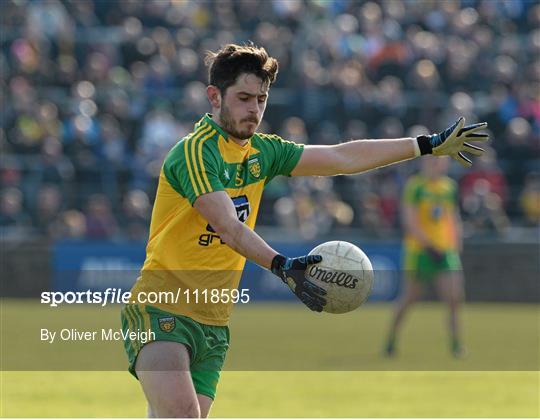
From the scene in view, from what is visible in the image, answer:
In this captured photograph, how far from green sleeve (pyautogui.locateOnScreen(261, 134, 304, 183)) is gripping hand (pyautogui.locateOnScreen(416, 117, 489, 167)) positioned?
71 cm

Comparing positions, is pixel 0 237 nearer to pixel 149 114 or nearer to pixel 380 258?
pixel 149 114

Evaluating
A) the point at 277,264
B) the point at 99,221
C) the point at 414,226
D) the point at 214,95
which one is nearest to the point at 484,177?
the point at 99,221

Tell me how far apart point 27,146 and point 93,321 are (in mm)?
4871

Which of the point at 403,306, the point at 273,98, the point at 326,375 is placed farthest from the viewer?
the point at 273,98

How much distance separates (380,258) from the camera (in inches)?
824

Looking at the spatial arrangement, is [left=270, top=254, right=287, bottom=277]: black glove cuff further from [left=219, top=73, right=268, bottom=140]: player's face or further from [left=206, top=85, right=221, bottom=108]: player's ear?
[left=206, top=85, right=221, bottom=108]: player's ear

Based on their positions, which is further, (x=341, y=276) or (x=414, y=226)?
(x=414, y=226)

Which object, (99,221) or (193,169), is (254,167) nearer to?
(193,169)

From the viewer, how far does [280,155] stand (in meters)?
6.85

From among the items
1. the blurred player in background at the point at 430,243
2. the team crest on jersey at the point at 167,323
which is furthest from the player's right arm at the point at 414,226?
the team crest on jersey at the point at 167,323

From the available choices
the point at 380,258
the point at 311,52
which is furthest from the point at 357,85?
the point at 380,258

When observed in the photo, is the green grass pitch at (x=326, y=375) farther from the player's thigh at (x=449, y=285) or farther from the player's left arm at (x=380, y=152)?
the player's left arm at (x=380, y=152)

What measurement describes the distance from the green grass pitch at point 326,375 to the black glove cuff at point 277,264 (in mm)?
4087

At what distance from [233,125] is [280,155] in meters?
0.53
